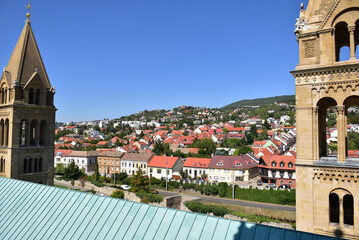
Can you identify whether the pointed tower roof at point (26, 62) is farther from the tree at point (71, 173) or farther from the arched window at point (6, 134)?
the tree at point (71, 173)

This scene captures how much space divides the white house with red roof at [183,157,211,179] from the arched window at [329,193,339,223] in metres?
57.6

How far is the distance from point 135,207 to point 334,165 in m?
8.36

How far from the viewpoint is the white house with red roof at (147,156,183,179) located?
71.3m

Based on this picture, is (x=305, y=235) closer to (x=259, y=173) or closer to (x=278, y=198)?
(x=278, y=198)

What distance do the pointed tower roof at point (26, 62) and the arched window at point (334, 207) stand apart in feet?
74.8

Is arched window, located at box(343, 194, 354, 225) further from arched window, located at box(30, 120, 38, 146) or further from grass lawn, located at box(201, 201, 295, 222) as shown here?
grass lawn, located at box(201, 201, 295, 222)

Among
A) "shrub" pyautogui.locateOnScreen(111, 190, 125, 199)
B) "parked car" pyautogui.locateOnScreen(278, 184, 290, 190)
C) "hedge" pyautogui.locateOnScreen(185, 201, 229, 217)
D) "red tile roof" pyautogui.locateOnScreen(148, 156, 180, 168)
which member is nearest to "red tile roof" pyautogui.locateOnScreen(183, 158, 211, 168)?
"red tile roof" pyautogui.locateOnScreen(148, 156, 180, 168)

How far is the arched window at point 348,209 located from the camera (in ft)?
38.9

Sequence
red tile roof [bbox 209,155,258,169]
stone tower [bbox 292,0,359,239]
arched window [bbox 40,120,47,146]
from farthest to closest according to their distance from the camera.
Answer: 1. red tile roof [bbox 209,155,258,169]
2. arched window [bbox 40,120,47,146]
3. stone tower [bbox 292,0,359,239]

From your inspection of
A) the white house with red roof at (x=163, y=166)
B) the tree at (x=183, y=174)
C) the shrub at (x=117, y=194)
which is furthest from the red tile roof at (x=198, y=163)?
the shrub at (x=117, y=194)

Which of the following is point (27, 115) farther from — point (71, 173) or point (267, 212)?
point (71, 173)

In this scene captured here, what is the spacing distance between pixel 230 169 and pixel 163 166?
17533 millimetres

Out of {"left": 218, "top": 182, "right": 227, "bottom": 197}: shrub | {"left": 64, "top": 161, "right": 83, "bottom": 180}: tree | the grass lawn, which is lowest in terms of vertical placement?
the grass lawn

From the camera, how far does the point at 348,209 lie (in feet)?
39.1
